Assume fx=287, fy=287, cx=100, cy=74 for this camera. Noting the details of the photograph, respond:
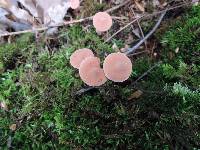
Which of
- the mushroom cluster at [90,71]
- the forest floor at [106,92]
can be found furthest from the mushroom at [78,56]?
the forest floor at [106,92]

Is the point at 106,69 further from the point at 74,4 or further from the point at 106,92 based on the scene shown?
the point at 74,4

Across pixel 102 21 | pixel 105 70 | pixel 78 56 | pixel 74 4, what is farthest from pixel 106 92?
pixel 74 4

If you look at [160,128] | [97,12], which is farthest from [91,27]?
[160,128]

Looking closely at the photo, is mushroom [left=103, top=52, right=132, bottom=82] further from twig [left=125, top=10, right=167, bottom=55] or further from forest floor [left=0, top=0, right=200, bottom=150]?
twig [left=125, top=10, right=167, bottom=55]

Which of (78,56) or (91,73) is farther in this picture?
(78,56)

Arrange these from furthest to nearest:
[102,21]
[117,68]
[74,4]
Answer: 1. [74,4]
2. [102,21]
3. [117,68]

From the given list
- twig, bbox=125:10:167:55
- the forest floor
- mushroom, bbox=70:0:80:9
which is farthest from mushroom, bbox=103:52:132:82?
mushroom, bbox=70:0:80:9
